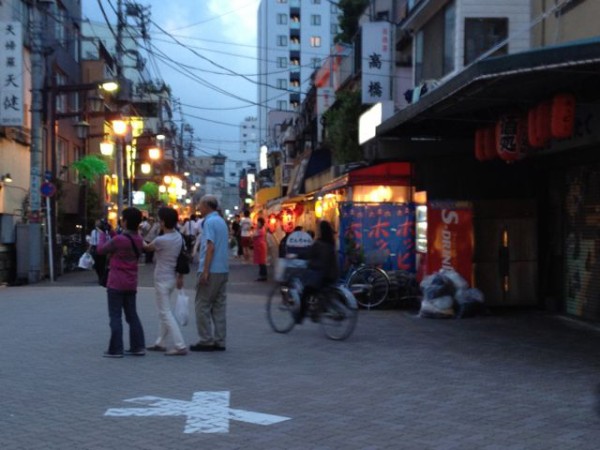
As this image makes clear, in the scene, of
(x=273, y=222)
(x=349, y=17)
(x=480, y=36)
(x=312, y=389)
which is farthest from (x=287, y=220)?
(x=312, y=389)

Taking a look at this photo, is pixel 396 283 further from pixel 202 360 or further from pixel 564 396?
pixel 564 396

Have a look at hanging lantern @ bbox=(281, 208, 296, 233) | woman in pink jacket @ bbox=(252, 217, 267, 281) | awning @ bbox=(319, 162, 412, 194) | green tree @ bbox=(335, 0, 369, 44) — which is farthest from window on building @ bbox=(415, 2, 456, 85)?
green tree @ bbox=(335, 0, 369, 44)

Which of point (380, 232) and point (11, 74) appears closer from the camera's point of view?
point (380, 232)

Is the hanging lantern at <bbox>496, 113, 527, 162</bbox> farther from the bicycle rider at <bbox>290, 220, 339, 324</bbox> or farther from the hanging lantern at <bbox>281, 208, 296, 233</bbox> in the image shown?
the hanging lantern at <bbox>281, 208, 296, 233</bbox>

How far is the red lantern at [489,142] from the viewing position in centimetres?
1348

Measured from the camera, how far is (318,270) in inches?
464

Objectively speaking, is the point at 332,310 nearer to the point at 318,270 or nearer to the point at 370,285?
the point at 318,270

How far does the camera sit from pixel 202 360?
9.94 metres

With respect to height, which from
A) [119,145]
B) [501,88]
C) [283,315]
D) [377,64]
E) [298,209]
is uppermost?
[377,64]

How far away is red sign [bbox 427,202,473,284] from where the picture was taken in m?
15.2

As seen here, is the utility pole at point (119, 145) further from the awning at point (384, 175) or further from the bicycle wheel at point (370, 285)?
the bicycle wheel at point (370, 285)

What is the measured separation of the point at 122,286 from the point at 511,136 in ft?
21.2

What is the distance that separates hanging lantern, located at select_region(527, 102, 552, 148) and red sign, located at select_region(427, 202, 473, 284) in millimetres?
3842

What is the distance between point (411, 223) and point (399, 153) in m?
1.59
